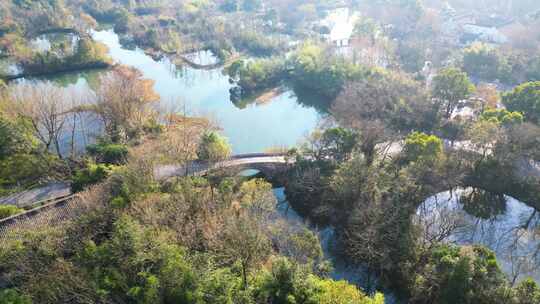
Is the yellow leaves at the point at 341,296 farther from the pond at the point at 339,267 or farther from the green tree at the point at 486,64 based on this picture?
the green tree at the point at 486,64

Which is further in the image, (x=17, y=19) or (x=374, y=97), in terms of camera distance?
(x=17, y=19)

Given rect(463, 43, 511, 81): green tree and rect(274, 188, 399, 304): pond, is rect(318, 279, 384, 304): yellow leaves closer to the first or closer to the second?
rect(274, 188, 399, 304): pond

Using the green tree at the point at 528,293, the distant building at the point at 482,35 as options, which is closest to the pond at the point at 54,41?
the green tree at the point at 528,293

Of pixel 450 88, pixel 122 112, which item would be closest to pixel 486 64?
pixel 450 88

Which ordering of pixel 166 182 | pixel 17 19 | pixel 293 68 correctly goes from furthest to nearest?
pixel 17 19, pixel 293 68, pixel 166 182

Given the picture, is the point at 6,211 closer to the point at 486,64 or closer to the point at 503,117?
the point at 503,117

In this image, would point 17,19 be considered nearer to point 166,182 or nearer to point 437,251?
point 166,182

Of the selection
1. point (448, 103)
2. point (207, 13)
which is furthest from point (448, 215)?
point (207, 13)
